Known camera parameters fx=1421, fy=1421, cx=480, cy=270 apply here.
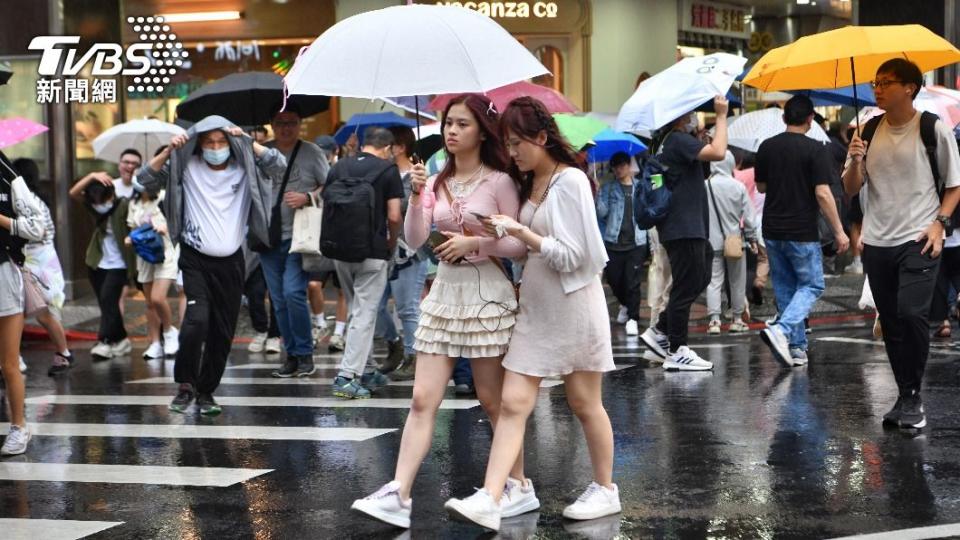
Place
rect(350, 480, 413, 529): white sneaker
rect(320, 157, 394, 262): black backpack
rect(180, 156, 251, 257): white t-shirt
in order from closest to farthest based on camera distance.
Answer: rect(350, 480, 413, 529): white sneaker
rect(180, 156, 251, 257): white t-shirt
rect(320, 157, 394, 262): black backpack

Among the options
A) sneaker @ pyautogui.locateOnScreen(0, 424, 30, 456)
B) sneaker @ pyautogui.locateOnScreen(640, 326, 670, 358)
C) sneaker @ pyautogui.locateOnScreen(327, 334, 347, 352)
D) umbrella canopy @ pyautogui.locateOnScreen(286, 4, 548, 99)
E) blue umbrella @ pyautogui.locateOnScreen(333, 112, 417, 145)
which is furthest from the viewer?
sneaker @ pyautogui.locateOnScreen(327, 334, 347, 352)

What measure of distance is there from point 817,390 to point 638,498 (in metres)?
3.61

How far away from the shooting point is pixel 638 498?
21.8 feet

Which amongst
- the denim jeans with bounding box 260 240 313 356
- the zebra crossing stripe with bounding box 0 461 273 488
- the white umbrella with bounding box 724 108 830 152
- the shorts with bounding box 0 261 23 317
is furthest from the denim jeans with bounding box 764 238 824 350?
the shorts with bounding box 0 261 23 317

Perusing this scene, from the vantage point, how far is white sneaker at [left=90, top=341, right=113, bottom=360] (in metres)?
13.4

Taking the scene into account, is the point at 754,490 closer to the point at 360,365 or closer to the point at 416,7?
the point at 416,7

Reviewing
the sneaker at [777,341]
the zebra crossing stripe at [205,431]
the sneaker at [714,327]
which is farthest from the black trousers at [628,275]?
the zebra crossing stripe at [205,431]

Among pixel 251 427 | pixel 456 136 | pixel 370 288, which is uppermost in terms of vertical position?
pixel 456 136

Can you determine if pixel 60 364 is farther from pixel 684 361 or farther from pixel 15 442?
pixel 684 361

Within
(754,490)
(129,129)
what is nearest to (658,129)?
(754,490)

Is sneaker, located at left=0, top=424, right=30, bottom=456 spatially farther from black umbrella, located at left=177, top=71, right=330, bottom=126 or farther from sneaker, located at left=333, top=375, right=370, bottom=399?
black umbrella, located at left=177, top=71, right=330, bottom=126

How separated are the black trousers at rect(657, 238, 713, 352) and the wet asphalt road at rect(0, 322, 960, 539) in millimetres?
375

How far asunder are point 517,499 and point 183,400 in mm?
4029

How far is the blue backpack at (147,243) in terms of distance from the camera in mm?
12680
